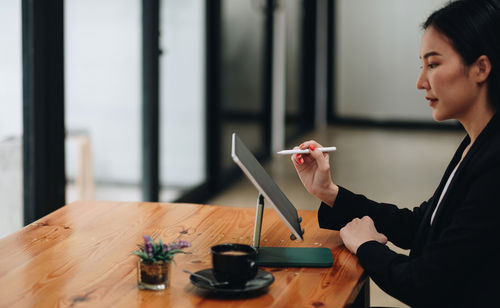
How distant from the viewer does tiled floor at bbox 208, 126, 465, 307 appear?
4.98 m

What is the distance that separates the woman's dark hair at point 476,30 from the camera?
5.06ft

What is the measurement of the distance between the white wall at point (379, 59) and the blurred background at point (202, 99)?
12mm

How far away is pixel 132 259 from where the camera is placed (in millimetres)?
1633

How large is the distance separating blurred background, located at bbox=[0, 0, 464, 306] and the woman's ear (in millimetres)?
1815

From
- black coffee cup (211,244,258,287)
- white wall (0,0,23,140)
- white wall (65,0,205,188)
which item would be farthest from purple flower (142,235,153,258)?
white wall (65,0,205,188)

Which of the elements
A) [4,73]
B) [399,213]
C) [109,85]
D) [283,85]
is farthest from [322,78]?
[399,213]

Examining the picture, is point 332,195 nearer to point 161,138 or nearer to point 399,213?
point 399,213

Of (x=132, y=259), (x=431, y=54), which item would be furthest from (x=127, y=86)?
(x=431, y=54)

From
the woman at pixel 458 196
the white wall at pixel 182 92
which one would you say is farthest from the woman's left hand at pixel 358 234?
the white wall at pixel 182 92

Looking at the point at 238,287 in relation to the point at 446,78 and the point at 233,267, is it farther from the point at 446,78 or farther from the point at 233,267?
the point at 446,78

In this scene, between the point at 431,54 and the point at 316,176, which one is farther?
the point at 316,176

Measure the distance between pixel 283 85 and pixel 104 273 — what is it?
506 cm

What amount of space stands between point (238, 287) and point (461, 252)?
0.43 meters

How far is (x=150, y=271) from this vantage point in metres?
1.42
